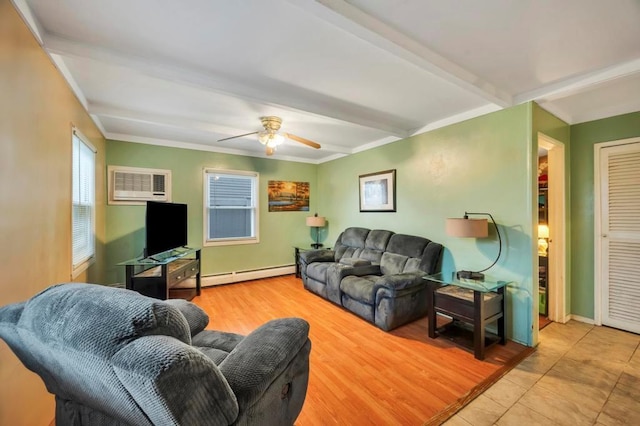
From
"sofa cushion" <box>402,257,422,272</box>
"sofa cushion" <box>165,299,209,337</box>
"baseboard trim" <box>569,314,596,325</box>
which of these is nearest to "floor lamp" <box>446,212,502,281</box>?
"sofa cushion" <box>402,257,422,272</box>

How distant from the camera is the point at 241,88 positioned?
2.36 metres

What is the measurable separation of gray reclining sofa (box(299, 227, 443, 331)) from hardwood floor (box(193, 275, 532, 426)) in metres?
0.20

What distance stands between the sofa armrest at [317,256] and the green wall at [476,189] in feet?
3.22

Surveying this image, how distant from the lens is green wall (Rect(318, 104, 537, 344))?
256 cm

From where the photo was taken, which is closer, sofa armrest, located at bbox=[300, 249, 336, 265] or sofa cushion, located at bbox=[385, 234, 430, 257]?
sofa cushion, located at bbox=[385, 234, 430, 257]

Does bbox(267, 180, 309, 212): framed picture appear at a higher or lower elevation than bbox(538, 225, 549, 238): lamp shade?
higher

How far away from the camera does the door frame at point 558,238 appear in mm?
3049

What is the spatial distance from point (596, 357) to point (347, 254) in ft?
9.69

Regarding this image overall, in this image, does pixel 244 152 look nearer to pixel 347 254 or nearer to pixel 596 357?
pixel 347 254

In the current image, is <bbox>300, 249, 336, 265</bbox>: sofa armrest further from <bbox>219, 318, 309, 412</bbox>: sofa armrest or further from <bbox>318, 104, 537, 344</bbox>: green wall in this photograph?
<bbox>219, 318, 309, 412</bbox>: sofa armrest

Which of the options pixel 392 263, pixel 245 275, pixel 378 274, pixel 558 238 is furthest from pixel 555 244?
pixel 245 275

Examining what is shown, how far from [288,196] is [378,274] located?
2612 millimetres

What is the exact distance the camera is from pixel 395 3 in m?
1.48

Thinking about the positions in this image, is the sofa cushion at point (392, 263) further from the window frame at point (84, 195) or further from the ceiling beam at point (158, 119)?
the window frame at point (84, 195)
